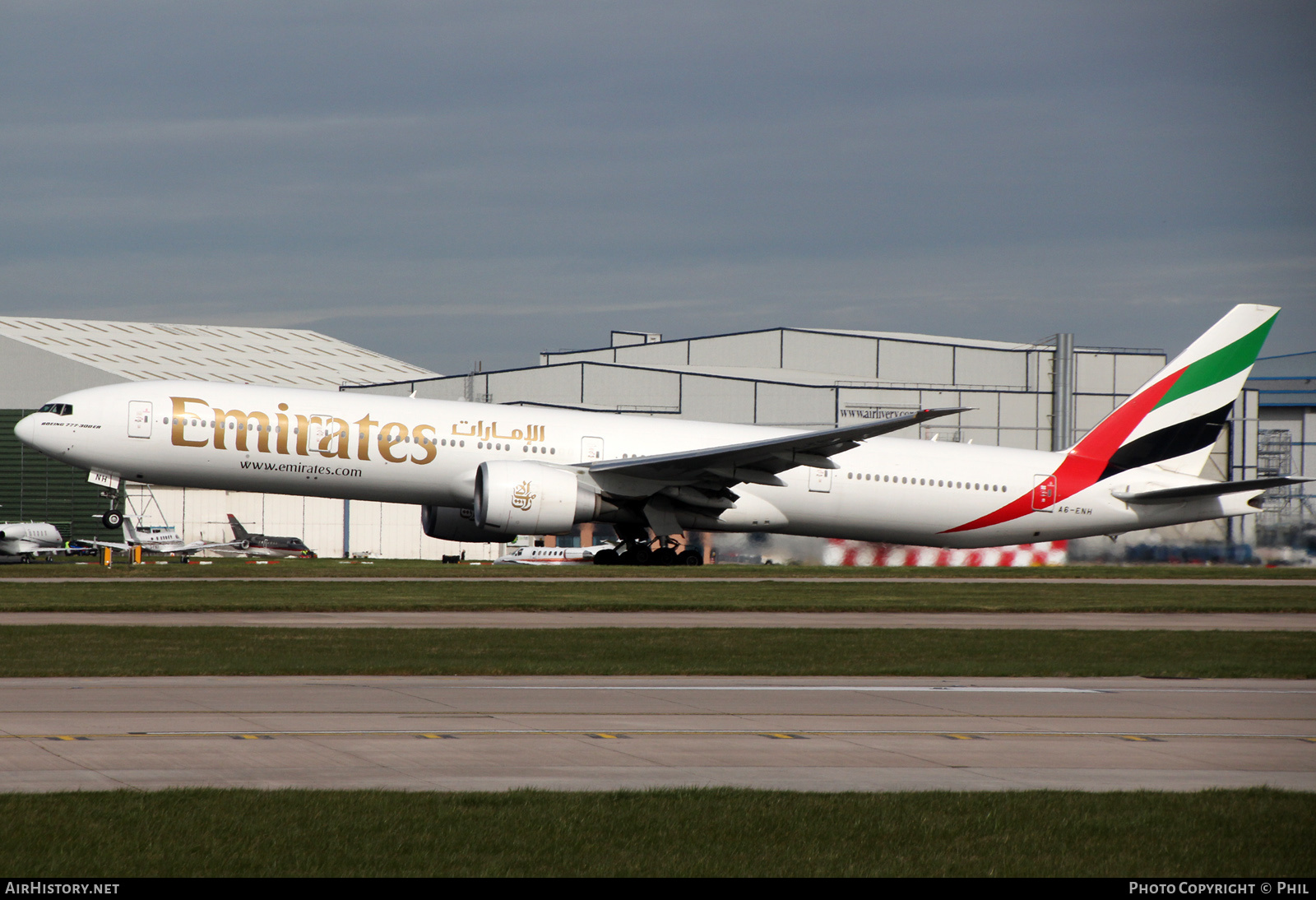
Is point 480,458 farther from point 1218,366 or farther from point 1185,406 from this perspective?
point 1218,366

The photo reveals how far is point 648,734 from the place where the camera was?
12203 mm

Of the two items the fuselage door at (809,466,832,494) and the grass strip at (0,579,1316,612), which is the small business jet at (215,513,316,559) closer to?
the grass strip at (0,579,1316,612)

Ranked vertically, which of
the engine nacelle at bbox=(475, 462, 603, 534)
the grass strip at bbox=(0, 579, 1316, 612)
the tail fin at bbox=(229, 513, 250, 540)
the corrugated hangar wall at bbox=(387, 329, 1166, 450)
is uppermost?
the corrugated hangar wall at bbox=(387, 329, 1166, 450)

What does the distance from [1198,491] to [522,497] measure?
1915cm

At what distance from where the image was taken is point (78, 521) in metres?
65.5

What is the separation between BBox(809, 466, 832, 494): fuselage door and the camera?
117ft

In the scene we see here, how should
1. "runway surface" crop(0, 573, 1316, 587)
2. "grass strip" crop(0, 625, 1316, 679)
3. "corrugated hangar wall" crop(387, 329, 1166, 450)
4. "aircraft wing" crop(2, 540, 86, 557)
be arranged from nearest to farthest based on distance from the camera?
"grass strip" crop(0, 625, 1316, 679) < "runway surface" crop(0, 573, 1316, 587) < "aircraft wing" crop(2, 540, 86, 557) < "corrugated hangar wall" crop(387, 329, 1166, 450)

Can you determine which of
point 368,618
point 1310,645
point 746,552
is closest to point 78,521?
point 746,552

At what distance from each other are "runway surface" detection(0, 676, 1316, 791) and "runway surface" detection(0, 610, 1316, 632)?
6.68m

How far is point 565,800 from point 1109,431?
106ft

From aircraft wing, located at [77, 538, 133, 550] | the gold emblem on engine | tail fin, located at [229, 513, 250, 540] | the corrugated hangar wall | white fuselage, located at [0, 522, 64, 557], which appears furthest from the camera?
the corrugated hangar wall

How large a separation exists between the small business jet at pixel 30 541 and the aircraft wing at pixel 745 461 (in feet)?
122

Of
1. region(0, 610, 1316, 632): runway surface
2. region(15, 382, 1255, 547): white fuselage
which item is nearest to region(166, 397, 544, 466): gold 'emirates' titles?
region(15, 382, 1255, 547): white fuselage

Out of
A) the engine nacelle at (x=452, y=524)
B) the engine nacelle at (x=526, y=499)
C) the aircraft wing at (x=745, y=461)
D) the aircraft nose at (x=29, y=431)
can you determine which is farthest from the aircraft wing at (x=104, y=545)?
the aircraft wing at (x=745, y=461)
